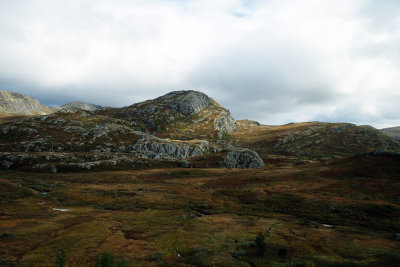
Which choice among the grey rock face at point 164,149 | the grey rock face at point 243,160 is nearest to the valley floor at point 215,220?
the grey rock face at point 243,160

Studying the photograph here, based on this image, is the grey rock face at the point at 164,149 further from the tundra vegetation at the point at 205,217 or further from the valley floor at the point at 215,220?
the valley floor at the point at 215,220

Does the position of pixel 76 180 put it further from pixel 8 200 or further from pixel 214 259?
pixel 214 259

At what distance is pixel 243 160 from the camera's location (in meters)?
163

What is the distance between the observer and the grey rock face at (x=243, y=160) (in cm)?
15862

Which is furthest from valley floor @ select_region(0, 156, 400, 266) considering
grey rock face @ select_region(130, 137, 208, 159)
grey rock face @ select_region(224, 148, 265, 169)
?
grey rock face @ select_region(130, 137, 208, 159)

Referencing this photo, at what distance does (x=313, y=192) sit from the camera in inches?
3108

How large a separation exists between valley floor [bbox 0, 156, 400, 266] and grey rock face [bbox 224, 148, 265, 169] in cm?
4851

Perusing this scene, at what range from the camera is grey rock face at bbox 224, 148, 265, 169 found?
159 m

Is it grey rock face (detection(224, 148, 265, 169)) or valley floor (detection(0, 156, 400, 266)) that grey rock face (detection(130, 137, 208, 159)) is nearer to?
grey rock face (detection(224, 148, 265, 169))

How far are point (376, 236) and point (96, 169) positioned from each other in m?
131

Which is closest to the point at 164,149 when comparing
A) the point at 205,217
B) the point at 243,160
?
the point at 243,160

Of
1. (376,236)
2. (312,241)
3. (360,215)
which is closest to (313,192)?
(360,215)

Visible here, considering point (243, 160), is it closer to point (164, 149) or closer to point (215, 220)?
point (164, 149)

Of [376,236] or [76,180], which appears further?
[76,180]
